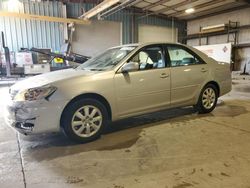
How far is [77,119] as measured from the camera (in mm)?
3057

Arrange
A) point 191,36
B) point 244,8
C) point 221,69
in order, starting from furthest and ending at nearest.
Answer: point 191,36
point 244,8
point 221,69

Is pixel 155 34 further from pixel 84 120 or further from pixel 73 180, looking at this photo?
pixel 73 180

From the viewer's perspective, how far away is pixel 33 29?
1177 cm

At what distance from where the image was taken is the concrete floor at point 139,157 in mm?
2176

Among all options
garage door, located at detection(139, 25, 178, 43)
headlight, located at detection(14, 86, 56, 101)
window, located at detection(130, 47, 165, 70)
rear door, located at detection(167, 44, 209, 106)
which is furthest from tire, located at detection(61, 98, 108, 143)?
garage door, located at detection(139, 25, 178, 43)

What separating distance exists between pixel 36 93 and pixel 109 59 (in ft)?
4.35

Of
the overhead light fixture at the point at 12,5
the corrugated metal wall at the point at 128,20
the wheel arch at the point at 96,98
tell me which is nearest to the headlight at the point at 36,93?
the wheel arch at the point at 96,98

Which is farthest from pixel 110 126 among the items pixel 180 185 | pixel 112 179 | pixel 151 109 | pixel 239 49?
pixel 239 49

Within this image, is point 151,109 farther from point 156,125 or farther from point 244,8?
point 244,8

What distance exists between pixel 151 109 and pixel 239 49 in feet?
39.1

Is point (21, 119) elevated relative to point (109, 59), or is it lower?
lower

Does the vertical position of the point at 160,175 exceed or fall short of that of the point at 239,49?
it falls short

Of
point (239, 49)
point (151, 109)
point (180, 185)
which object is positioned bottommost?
point (180, 185)

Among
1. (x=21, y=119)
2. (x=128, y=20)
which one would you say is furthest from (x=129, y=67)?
(x=128, y=20)
